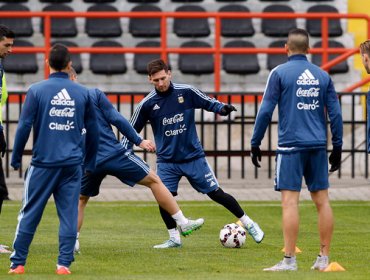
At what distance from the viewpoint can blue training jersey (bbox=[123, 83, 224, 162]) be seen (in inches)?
499

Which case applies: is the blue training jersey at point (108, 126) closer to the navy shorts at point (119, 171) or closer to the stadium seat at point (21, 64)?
the navy shorts at point (119, 171)

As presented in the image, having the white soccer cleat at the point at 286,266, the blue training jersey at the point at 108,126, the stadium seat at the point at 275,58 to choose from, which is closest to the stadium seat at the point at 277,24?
the stadium seat at the point at 275,58

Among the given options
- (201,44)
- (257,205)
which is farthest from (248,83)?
(257,205)

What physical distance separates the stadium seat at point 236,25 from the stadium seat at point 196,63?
877 millimetres

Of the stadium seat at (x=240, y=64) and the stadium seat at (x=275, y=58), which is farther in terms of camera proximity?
the stadium seat at (x=275, y=58)

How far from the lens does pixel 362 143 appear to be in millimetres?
20094

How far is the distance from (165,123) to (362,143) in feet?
26.1

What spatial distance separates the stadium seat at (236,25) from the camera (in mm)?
25328

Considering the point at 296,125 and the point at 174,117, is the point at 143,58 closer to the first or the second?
the point at 174,117

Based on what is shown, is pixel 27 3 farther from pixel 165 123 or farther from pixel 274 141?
pixel 165 123

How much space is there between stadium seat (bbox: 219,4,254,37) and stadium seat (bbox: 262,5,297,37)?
12.3 inches

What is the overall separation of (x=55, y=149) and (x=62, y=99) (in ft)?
1.27

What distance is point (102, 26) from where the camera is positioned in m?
25.4

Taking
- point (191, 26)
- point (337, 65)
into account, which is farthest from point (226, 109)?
point (191, 26)
